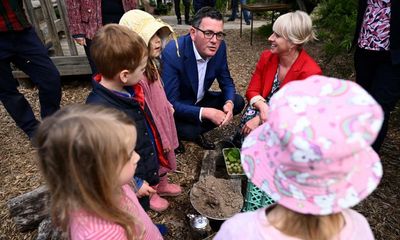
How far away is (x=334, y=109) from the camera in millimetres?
740

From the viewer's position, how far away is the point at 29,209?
90.0 inches

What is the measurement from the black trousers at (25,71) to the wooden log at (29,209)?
3.63ft

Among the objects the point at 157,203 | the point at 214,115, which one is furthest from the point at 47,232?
the point at 214,115

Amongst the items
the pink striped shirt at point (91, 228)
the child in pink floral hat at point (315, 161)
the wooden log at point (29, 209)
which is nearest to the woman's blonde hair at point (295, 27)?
the child in pink floral hat at point (315, 161)

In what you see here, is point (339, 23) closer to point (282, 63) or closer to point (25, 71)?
point (282, 63)

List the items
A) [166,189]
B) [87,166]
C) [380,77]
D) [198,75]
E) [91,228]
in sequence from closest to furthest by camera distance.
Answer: [87,166] → [91,228] → [380,77] → [166,189] → [198,75]

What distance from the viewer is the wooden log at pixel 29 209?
2.26 m

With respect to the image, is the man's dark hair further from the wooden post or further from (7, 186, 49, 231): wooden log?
the wooden post

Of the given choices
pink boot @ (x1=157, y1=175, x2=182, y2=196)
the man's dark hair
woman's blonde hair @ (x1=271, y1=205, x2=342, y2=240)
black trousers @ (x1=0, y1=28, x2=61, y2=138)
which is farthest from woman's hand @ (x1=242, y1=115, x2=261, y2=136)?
black trousers @ (x1=0, y1=28, x2=61, y2=138)

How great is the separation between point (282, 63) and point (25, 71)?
2.49 metres

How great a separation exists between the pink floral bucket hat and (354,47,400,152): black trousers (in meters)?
1.82

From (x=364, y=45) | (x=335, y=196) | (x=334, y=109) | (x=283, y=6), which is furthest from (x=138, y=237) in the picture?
(x=283, y=6)

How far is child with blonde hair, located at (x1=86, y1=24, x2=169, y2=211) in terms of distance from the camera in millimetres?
1706

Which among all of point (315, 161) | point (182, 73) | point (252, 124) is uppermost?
point (315, 161)
